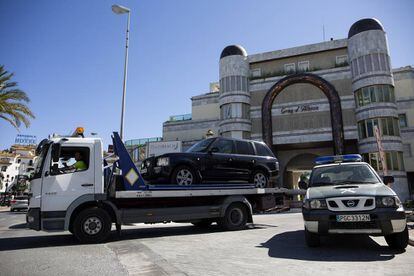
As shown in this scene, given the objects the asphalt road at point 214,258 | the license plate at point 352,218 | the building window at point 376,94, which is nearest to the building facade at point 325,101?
the building window at point 376,94

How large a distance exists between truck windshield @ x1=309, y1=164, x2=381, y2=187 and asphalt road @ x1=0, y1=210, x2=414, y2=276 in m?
1.34

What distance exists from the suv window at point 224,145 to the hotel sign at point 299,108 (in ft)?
71.3

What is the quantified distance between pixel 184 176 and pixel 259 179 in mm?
3144

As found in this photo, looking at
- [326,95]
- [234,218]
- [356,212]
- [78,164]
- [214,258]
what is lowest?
[214,258]

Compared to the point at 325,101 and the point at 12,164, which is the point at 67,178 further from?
the point at 12,164

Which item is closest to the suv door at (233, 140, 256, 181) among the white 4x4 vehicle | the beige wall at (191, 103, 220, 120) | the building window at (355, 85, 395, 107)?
the white 4x4 vehicle

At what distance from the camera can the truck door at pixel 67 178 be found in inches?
298

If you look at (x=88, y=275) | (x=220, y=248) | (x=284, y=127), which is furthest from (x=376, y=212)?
(x=284, y=127)

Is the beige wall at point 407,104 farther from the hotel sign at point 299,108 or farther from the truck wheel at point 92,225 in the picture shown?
the truck wheel at point 92,225

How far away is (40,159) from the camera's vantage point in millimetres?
8031

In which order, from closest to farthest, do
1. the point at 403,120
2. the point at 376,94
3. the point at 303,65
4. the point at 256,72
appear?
the point at 376,94 → the point at 403,120 → the point at 303,65 → the point at 256,72

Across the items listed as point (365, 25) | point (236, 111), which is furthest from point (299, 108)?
point (365, 25)

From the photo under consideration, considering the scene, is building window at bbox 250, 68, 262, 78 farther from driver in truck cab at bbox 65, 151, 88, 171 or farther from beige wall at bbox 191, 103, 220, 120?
driver in truck cab at bbox 65, 151, 88, 171

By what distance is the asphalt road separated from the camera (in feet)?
15.8
